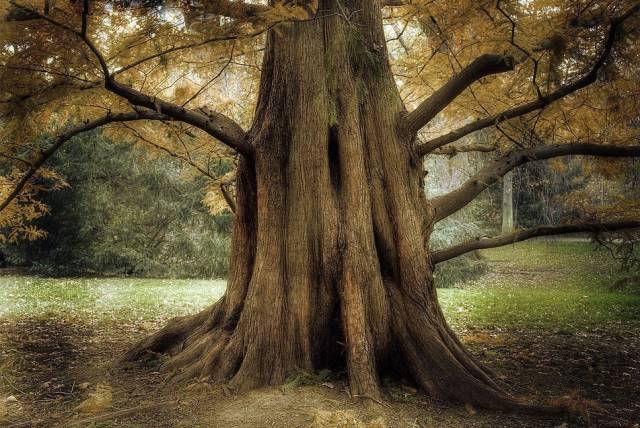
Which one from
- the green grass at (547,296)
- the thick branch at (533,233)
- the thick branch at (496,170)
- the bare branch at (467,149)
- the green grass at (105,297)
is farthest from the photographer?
the green grass at (105,297)

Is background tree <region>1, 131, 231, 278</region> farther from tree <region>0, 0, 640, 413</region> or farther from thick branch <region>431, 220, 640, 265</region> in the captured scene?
thick branch <region>431, 220, 640, 265</region>

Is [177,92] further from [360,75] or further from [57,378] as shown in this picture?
[57,378]

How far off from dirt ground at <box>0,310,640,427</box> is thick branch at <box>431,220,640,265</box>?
4.59 ft

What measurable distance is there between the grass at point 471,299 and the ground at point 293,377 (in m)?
0.04

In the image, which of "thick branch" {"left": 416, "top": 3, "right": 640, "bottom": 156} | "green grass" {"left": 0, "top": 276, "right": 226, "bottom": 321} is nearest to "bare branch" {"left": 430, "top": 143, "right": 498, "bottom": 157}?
"thick branch" {"left": 416, "top": 3, "right": 640, "bottom": 156}

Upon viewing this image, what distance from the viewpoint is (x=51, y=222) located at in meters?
16.0

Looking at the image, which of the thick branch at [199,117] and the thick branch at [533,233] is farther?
the thick branch at [533,233]

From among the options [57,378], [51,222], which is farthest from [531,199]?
[57,378]

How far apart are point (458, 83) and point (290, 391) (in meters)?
3.25

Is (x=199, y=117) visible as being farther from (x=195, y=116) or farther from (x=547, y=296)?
(x=547, y=296)

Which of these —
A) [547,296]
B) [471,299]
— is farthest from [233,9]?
[547,296]

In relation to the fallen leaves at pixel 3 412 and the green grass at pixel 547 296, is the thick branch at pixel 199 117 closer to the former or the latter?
the fallen leaves at pixel 3 412

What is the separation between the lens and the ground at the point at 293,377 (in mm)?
4281

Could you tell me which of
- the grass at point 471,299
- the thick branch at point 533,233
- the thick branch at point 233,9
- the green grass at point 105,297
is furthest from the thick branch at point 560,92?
the green grass at point 105,297
